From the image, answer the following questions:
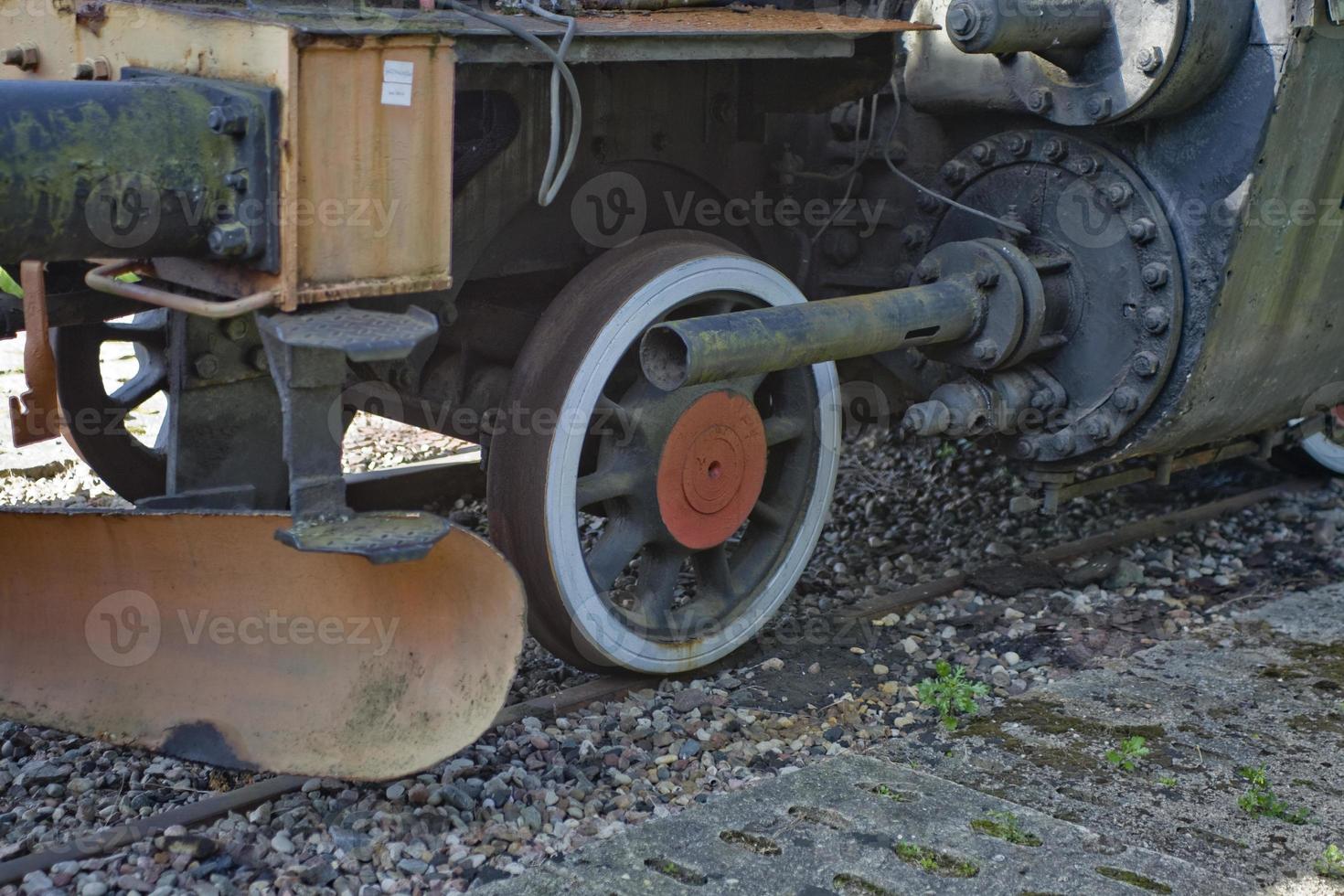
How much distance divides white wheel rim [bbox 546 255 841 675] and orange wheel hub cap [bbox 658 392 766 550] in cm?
24

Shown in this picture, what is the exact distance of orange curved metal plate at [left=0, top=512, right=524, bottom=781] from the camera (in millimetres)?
2930

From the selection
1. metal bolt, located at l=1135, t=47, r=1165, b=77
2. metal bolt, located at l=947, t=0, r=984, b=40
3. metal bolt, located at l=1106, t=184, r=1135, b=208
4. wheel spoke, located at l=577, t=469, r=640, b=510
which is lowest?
wheel spoke, located at l=577, t=469, r=640, b=510

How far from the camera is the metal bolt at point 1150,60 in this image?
350 centimetres

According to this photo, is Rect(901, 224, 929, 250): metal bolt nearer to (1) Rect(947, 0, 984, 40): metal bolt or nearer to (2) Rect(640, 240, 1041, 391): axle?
(2) Rect(640, 240, 1041, 391): axle

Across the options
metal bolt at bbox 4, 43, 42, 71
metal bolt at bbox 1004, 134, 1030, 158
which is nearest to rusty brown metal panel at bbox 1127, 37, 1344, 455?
metal bolt at bbox 1004, 134, 1030, 158

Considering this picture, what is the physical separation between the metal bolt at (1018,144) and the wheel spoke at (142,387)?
2.33 meters

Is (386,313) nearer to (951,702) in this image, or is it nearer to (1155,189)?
(951,702)

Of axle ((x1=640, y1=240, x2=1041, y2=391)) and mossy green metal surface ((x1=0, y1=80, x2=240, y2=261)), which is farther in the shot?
axle ((x1=640, y1=240, x2=1041, y2=391))

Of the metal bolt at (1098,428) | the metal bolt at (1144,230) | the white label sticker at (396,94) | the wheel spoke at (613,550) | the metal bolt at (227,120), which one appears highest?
the white label sticker at (396,94)

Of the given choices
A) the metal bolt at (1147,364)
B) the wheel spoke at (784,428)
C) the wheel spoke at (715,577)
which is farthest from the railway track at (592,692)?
the metal bolt at (1147,364)

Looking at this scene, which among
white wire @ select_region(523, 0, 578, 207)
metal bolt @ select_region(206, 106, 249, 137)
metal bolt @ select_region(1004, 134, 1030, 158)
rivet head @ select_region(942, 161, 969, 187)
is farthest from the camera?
rivet head @ select_region(942, 161, 969, 187)

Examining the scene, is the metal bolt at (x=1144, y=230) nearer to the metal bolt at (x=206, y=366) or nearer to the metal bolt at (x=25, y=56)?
the metal bolt at (x=206, y=366)

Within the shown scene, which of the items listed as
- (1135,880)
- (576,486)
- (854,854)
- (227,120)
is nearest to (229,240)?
(227,120)

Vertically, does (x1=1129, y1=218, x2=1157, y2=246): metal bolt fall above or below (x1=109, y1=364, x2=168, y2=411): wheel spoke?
above
